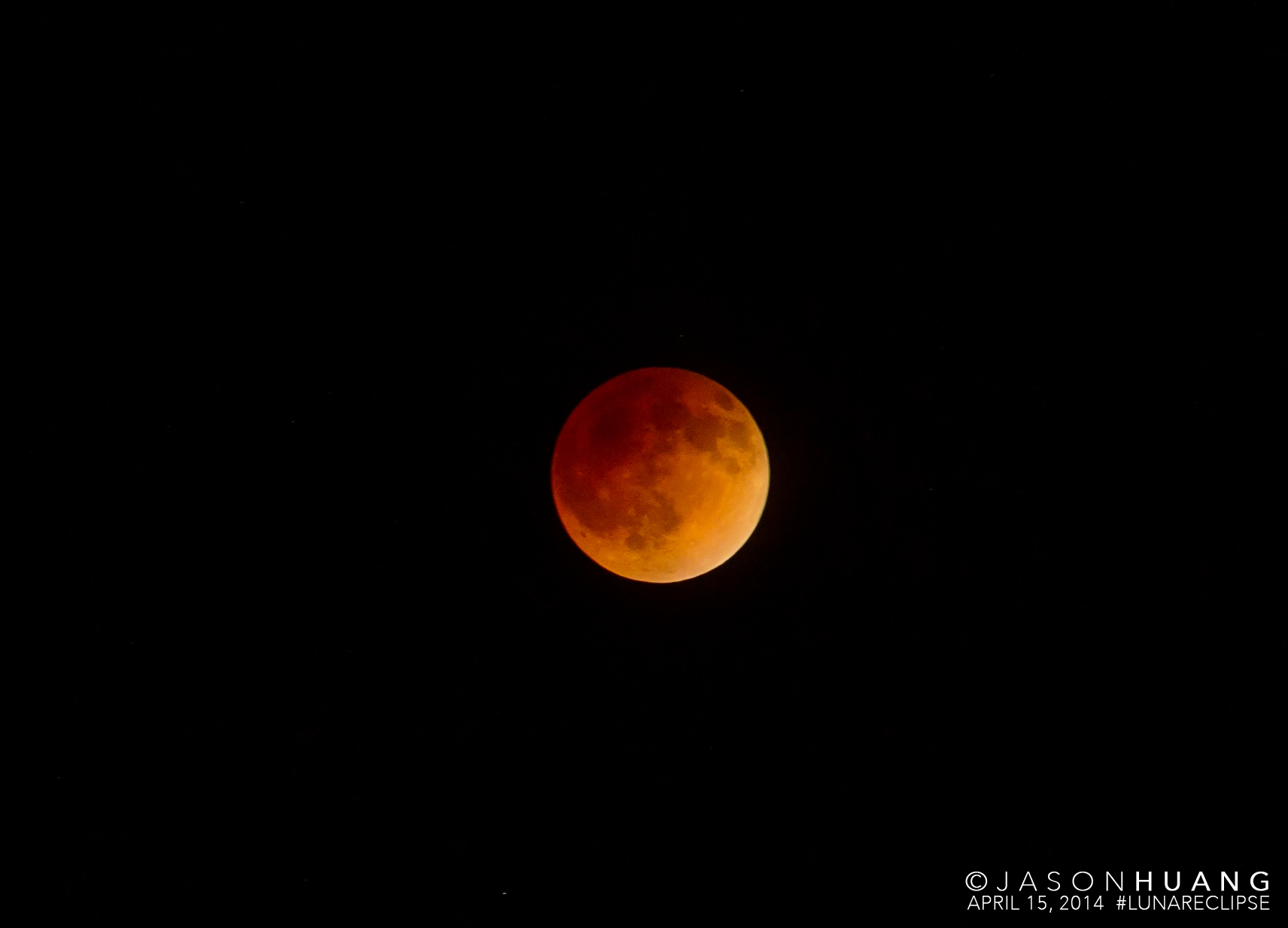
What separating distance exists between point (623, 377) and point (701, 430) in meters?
0.70

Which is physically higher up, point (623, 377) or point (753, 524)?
point (623, 377)

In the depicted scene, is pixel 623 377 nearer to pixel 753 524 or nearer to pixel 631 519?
pixel 631 519

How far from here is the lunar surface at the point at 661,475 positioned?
13.3 feet

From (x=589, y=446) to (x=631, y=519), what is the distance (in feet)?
1.71

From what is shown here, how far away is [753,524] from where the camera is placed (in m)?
4.54

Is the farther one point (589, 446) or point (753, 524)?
point (753, 524)

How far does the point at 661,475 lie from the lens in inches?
159

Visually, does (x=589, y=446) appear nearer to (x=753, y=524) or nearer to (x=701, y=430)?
(x=701, y=430)

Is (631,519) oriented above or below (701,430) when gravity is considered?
below

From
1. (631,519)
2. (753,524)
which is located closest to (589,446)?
(631,519)

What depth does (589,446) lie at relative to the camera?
4.23 meters

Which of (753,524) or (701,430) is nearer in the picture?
(701,430)

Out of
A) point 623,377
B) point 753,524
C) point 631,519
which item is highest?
point 623,377

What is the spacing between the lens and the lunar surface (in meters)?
4.06
